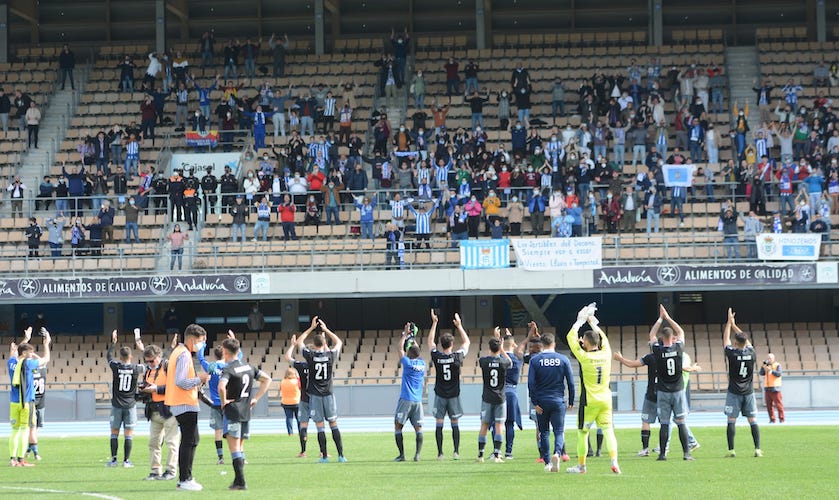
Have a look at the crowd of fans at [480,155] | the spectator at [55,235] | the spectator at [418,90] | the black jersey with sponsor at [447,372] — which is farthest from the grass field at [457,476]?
the spectator at [418,90]

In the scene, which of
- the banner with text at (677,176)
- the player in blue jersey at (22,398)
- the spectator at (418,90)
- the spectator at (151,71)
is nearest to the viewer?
the player in blue jersey at (22,398)

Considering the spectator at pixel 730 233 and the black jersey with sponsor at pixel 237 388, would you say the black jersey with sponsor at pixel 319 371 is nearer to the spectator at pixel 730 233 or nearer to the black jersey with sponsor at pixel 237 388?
the black jersey with sponsor at pixel 237 388

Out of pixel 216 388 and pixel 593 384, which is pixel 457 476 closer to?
pixel 593 384

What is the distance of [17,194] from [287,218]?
9.26 metres

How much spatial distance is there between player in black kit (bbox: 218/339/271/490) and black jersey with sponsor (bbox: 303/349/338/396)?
372cm

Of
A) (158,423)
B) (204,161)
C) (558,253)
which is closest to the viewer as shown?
(158,423)

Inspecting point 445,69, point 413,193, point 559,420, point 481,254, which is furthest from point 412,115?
point 559,420

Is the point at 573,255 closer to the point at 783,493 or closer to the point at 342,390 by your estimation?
the point at 342,390

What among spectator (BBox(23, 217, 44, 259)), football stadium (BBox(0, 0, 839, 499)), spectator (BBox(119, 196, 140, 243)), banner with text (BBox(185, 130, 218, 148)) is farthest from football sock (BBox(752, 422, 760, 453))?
banner with text (BBox(185, 130, 218, 148))

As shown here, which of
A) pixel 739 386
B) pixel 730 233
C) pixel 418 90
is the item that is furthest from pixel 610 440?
pixel 418 90

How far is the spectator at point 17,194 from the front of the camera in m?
40.0

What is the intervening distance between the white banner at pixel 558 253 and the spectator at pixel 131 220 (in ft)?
38.3

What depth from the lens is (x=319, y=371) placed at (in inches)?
744

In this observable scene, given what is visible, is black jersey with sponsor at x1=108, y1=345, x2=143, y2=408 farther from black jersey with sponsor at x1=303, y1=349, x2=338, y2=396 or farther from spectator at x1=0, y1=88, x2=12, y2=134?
spectator at x1=0, y1=88, x2=12, y2=134
